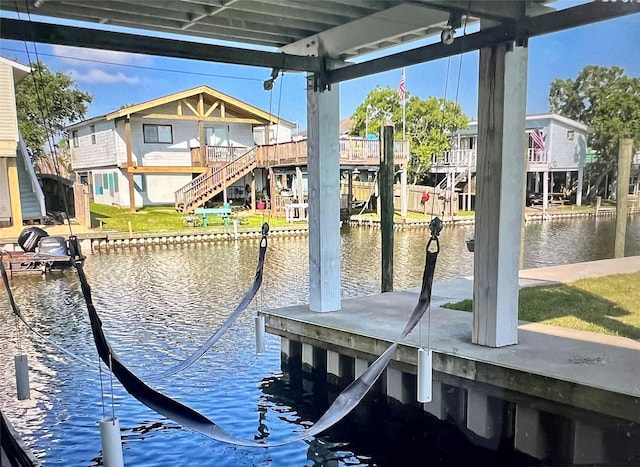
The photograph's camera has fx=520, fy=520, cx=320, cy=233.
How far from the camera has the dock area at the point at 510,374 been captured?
323 cm

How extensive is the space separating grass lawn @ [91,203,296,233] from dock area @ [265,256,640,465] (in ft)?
40.2

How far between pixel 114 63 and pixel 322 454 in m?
4.86

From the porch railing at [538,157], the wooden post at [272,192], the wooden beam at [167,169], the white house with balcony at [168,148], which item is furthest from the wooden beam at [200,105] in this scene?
the porch railing at [538,157]

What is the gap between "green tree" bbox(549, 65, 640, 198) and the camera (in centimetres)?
505

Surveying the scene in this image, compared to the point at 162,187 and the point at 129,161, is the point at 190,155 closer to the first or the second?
the point at 162,187

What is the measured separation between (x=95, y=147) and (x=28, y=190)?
245 inches

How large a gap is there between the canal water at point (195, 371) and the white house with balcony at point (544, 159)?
146 centimetres

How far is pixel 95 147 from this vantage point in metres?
20.9

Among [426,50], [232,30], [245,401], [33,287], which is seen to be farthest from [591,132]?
[33,287]

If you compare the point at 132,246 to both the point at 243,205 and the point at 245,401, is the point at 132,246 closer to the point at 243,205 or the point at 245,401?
the point at 243,205

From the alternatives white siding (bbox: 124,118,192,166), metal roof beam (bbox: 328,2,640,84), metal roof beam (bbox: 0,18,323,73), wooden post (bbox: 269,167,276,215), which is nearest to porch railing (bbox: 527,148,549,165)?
wooden post (bbox: 269,167,276,215)

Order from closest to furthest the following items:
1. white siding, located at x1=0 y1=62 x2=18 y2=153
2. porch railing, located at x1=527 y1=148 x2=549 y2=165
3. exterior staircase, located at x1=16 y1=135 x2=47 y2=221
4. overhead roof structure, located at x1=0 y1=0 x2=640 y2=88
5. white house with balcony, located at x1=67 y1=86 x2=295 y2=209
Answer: overhead roof structure, located at x1=0 y1=0 x2=640 y2=88
white siding, located at x1=0 y1=62 x2=18 y2=153
exterior staircase, located at x1=16 y1=135 x2=47 y2=221
porch railing, located at x1=527 y1=148 x2=549 y2=165
white house with balcony, located at x1=67 y1=86 x2=295 y2=209

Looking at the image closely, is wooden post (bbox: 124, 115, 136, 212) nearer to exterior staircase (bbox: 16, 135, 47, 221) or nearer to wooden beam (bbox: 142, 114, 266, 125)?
wooden beam (bbox: 142, 114, 266, 125)

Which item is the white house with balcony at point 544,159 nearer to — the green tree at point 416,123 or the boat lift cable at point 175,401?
the green tree at point 416,123
